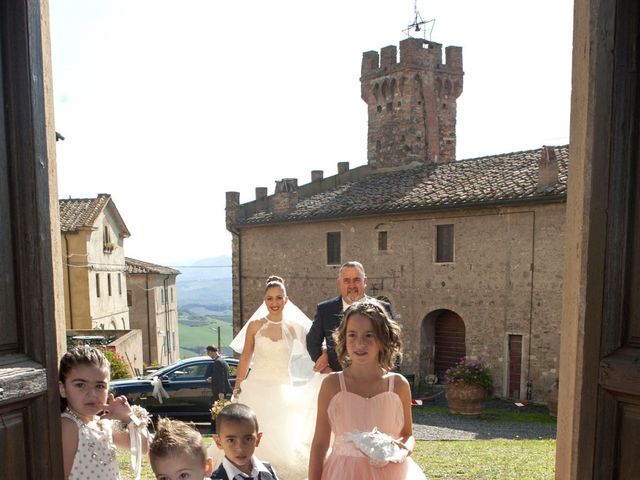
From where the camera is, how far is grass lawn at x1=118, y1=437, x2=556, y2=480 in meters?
5.61

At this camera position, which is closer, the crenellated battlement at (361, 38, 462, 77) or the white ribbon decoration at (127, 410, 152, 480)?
the white ribbon decoration at (127, 410, 152, 480)

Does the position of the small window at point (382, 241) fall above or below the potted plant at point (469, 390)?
above

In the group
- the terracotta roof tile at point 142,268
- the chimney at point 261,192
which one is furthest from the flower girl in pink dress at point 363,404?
the terracotta roof tile at point 142,268

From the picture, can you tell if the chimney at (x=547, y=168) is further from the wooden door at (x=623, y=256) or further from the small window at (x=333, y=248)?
the wooden door at (x=623, y=256)

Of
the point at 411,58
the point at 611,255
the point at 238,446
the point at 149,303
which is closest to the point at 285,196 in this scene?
the point at 411,58

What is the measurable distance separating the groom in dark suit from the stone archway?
14112 mm

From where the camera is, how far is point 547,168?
15.6m

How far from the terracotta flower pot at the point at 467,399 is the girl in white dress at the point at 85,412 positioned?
39.7ft

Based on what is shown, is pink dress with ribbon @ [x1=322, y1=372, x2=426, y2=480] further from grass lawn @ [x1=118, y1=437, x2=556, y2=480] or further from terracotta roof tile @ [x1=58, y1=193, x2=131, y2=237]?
terracotta roof tile @ [x1=58, y1=193, x2=131, y2=237]

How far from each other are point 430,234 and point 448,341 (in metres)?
3.77

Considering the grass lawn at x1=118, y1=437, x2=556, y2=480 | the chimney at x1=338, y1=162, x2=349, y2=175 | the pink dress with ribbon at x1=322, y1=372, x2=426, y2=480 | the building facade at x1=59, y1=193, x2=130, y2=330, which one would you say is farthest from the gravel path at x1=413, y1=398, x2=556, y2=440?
the building facade at x1=59, y1=193, x2=130, y2=330

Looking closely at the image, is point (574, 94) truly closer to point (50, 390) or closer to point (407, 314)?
point (50, 390)

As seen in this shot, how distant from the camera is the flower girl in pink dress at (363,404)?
2.92m

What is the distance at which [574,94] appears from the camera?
7.22ft
